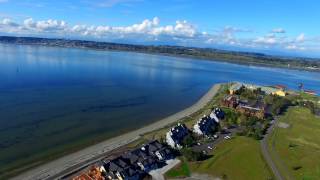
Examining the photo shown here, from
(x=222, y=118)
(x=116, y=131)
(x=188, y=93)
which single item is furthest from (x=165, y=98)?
(x=116, y=131)

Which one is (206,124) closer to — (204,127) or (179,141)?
(204,127)

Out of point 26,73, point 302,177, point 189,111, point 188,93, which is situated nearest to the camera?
point 302,177

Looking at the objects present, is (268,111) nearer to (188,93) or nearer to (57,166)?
(188,93)

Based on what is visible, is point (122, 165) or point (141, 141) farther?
point (141, 141)

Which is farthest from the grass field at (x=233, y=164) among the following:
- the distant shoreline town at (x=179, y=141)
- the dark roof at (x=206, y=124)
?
the dark roof at (x=206, y=124)

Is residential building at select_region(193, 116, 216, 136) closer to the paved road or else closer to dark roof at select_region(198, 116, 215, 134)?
dark roof at select_region(198, 116, 215, 134)

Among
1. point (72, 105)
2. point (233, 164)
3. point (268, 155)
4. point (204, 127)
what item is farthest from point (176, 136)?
point (72, 105)
